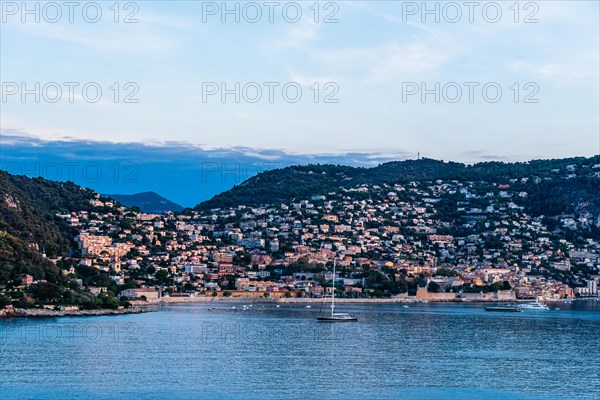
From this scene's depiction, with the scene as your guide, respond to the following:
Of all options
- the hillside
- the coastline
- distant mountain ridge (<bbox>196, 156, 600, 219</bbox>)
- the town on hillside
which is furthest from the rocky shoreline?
distant mountain ridge (<bbox>196, 156, 600, 219</bbox>)

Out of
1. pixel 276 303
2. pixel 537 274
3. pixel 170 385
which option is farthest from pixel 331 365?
pixel 537 274

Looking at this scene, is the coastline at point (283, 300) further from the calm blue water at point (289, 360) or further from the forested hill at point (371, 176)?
the forested hill at point (371, 176)

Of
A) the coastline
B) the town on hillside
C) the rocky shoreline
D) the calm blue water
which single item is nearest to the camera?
the calm blue water

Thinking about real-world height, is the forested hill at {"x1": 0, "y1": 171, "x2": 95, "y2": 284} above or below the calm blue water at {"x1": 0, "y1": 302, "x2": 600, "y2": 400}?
above

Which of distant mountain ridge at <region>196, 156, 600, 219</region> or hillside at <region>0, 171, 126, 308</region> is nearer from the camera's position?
hillside at <region>0, 171, 126, 308</region>

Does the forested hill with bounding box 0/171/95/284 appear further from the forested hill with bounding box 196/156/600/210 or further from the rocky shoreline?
the forested hill with bounding box 196/156/600/210

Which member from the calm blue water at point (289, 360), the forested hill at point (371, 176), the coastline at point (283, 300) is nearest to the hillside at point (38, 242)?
the calm blue water at point (289, 360)

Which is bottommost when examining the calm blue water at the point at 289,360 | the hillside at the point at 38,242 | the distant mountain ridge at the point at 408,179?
the calm blue water at the point at 289,360
